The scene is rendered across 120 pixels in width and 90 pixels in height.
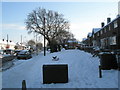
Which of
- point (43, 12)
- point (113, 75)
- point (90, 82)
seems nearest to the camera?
point (90, 82)

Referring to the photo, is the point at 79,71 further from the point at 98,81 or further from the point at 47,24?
the point at 47,24

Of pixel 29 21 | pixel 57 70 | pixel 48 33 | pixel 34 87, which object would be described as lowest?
pixel 34 87

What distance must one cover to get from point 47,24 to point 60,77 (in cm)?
4515

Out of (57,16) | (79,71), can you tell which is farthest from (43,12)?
(79,71)

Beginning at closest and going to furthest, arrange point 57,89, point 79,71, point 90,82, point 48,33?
point 57,89
point 90,82
point 79,71
point 48,33

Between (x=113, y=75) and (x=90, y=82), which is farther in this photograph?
(x=113, y=75)

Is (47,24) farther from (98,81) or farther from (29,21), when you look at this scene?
(98,81)

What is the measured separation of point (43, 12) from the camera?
56906 millimetres

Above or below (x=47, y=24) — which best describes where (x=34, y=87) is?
below

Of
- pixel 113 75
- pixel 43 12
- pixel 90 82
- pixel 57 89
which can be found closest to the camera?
pixel 57 89

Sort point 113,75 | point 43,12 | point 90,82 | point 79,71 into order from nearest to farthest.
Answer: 1. point 90,82
2. point 113,75
3. point 79,71
4. point 43,12

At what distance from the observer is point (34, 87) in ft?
30.1

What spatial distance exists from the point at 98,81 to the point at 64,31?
44.2 meters

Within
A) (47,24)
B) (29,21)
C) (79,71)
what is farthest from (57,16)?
(79,71)
